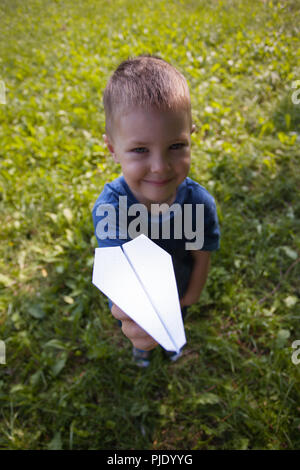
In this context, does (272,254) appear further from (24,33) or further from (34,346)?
(24,33)

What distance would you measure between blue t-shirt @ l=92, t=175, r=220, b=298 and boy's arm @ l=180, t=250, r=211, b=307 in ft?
0.17

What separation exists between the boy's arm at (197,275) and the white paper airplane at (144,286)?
796 millimetres

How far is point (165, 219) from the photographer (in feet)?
3.72

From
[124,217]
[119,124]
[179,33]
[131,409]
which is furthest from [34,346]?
[179,33]

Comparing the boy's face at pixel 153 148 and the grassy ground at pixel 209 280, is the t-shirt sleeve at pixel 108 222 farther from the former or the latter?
the grassy ground at pixel 209 280

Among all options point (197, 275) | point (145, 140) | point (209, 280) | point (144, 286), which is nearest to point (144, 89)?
point (145, 140)

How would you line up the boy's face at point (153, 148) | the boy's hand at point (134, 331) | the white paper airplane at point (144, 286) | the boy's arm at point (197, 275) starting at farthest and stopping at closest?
the boy's arm at point (197, 275), the boy's face at point (153, 148), the boy's hand at point (134, 331), the white paper airplane at point (144, 286)

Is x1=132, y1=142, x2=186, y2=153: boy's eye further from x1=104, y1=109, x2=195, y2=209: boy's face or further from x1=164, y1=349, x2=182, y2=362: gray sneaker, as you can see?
x1=164, y1=349, x2=182, y2=362: gray sneaker

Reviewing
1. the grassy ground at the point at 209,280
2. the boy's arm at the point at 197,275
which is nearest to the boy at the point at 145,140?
the boy's arm at the point at 197,275

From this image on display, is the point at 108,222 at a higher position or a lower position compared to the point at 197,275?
higher

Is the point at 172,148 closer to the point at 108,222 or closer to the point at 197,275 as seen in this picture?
the point at 108,222

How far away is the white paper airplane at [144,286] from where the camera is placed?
1.82ft

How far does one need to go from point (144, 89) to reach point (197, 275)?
0.90 metres

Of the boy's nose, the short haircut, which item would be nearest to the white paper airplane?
the boy's nose
